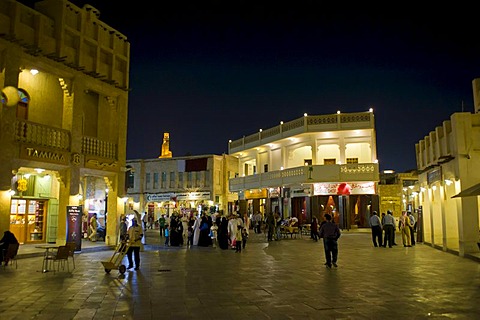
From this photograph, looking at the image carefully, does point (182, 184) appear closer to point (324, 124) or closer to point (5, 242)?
point (324, 124)

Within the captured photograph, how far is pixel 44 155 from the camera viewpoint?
54.4 ft

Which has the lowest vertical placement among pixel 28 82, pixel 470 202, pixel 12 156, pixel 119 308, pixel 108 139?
pixel 119 308

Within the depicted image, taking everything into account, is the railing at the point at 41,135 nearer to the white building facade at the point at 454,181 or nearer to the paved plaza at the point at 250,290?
the paved plaza at the point at 250,290

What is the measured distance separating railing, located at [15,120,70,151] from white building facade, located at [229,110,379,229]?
769 inches

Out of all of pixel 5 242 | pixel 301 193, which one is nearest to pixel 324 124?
pixel 301 193

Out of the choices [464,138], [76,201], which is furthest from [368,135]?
[76,201]

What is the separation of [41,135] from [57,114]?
3.08m

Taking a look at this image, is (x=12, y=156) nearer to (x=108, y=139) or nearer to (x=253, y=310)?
(x=108, y=139)

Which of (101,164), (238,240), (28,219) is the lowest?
(238,240)

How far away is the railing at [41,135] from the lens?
16.0 meters

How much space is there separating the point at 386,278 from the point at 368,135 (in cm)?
2460

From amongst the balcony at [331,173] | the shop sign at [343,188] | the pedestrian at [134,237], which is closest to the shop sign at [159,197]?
the balcony at [331,173]

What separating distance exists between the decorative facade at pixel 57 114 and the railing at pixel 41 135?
4cm

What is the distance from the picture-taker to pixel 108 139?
2120 centimetres
